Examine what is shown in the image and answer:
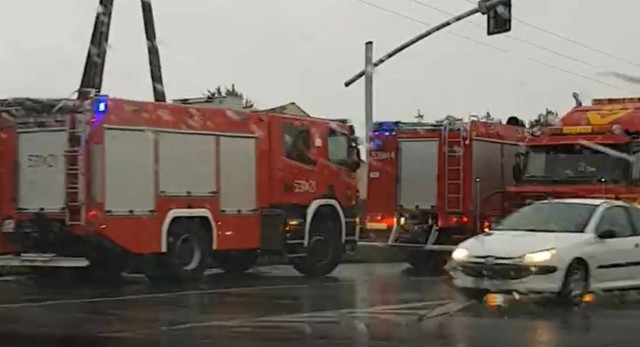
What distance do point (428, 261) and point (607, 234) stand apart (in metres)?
8.49

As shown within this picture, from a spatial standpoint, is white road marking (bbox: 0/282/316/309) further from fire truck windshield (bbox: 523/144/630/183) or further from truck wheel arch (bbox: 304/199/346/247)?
fire truck windshield (bbox: 523/144/630/183)

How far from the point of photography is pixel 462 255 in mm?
15305

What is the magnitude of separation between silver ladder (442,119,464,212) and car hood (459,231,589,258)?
7.31 m

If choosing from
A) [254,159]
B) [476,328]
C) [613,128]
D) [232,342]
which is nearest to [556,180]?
[613,128]

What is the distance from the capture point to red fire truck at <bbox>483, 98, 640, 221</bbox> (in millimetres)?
21344

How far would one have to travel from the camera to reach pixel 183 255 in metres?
20.2

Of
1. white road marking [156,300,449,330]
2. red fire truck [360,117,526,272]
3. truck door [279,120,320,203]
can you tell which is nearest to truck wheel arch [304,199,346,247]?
truck door [279,120,320,203]

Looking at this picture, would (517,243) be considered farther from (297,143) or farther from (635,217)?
(297,143)

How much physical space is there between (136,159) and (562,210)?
685 centimetres

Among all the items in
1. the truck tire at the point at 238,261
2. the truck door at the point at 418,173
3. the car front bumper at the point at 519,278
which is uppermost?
the truck door at the point at 418,173

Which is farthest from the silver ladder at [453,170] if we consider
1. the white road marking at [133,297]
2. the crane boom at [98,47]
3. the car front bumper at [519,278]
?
the crane boom at [98,47]

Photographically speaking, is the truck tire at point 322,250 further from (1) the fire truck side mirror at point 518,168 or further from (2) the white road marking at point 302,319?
(2) the white road marking at point 302,319

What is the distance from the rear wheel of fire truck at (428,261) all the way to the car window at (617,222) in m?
7.04

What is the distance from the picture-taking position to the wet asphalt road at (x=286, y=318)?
12.1 meters
